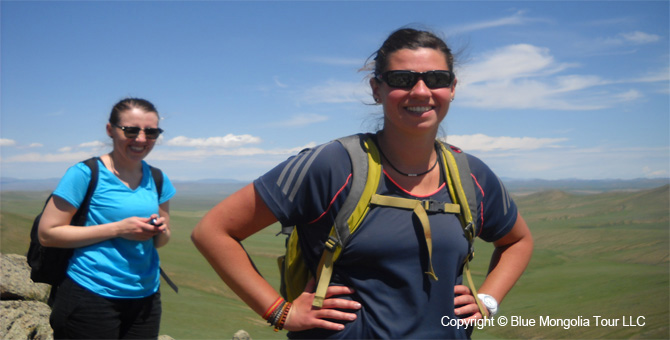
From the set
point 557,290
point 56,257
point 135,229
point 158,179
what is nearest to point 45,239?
point 56,257

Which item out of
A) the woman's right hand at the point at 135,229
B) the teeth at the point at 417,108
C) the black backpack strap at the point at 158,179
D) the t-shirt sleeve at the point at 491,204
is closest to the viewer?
the teeth at the point at 417,108

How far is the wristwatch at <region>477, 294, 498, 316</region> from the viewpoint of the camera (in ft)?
9.02

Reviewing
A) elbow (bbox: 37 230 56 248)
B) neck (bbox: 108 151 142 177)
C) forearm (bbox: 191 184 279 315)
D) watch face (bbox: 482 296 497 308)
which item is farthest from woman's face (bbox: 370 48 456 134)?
elbow (bbox: 37 230 56 248)

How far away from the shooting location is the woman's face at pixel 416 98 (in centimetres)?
230

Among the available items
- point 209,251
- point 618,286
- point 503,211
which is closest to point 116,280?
point 209,251

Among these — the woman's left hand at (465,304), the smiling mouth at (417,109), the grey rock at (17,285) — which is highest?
the smiling mouth at (417,109)

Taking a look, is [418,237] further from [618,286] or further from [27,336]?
[618,286]

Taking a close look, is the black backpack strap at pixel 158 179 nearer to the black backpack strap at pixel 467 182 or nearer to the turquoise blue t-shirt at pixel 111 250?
the turquoise blue t-shirt at pixel 111 250

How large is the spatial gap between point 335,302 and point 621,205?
87.4m

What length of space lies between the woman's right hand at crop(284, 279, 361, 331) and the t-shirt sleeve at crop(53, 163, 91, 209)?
6.72 ft

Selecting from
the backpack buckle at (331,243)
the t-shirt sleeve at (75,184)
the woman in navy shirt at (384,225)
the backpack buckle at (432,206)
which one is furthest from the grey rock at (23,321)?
the backpack buckle at (432,206)

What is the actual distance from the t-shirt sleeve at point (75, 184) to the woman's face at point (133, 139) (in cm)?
33

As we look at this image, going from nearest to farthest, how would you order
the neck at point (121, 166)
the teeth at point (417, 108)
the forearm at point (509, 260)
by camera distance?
the teeth at point (417, 108)
the forearm at point (509, 260)
the neck at point (121, 166)

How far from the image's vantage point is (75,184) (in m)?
3.41
